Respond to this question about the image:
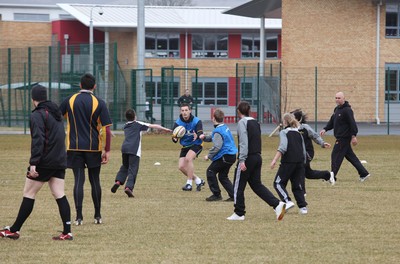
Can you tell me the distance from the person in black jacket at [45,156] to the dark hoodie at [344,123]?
8738 millimetres

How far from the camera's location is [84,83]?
12234 millimetres

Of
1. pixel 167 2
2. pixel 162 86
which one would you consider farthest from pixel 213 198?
pixel 167 2

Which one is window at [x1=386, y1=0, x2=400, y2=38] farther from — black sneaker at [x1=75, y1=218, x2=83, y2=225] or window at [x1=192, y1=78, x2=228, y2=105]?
black sneaker at [x1=75, y1=218, x2=83, y2=225]

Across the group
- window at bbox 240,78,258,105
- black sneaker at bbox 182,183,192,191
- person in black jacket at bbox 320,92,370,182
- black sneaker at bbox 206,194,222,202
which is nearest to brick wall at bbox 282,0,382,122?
window at bbox 240,78,258,105

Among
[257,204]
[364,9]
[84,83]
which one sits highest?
[364,9]

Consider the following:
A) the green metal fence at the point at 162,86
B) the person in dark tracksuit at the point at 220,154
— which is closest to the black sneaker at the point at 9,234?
the person in dark tracksuit at the point at 220,154

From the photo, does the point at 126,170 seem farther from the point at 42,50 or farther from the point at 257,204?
the point at 42,50

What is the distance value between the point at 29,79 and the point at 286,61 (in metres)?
13.6

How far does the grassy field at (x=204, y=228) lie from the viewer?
32.8 feet

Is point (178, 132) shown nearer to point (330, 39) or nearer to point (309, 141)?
point (309, 141)

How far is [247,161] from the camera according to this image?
13.0 m

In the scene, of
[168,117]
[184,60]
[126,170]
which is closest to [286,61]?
[168,117]

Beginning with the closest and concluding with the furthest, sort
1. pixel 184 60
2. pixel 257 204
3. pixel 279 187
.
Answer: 1. pixel 279 187
2. pixel 257 204
3. pixel 184 60

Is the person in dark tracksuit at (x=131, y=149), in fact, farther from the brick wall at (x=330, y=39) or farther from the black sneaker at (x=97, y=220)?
the brick wall at (x=330, y=39)
